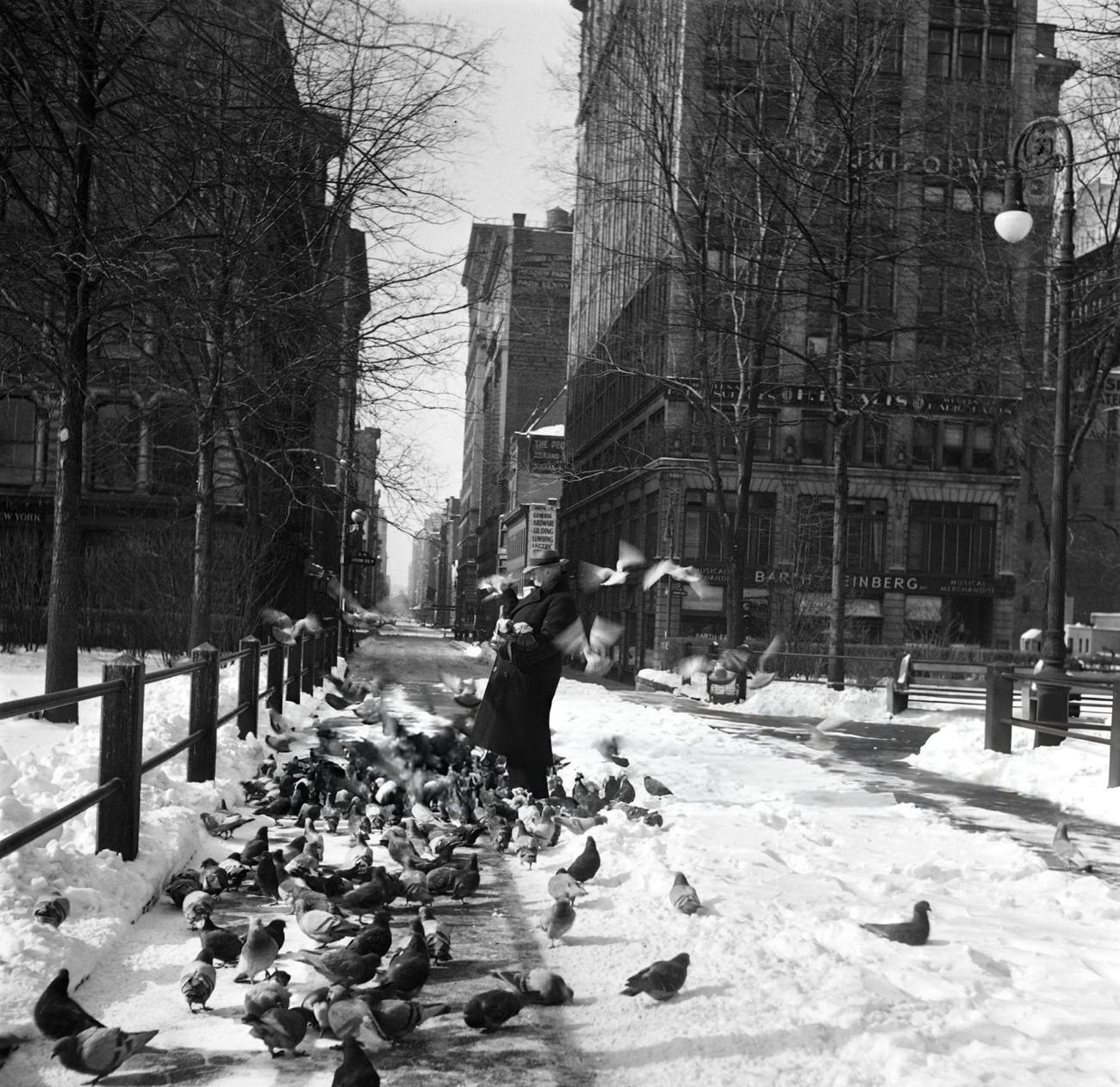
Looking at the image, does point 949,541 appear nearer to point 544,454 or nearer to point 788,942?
point 544,454

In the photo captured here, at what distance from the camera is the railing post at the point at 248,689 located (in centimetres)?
1313

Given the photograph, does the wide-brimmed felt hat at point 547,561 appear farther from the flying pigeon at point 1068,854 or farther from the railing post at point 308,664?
the railing post at point 308,664

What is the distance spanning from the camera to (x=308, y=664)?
22.6 metres

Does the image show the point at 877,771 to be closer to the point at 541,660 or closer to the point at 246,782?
the point at 541,660

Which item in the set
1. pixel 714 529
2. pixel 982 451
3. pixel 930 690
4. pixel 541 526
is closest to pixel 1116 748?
pixel 930 690

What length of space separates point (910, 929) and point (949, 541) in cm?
5119

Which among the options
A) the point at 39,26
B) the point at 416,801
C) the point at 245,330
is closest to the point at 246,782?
the point at 416,801

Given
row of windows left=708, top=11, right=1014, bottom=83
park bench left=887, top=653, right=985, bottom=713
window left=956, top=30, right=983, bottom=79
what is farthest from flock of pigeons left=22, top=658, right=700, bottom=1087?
window left=956, top=30, right=983, bottom=79

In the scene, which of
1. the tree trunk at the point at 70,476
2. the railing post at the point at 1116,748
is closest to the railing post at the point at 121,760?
the tree trunk at the point at 70,476

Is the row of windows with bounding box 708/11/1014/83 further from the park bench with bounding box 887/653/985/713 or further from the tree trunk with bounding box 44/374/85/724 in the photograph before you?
the tree trunk with bounding box 44/374/85/724

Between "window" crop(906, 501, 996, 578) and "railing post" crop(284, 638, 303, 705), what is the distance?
130 ft

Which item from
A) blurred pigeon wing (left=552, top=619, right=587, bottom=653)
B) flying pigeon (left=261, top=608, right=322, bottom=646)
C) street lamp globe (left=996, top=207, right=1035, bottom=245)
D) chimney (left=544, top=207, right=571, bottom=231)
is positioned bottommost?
flying pigeon (left=261, top=608, right=322, bottom=646)

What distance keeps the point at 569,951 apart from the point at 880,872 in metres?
2.57

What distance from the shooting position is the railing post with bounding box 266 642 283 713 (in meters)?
15.5
